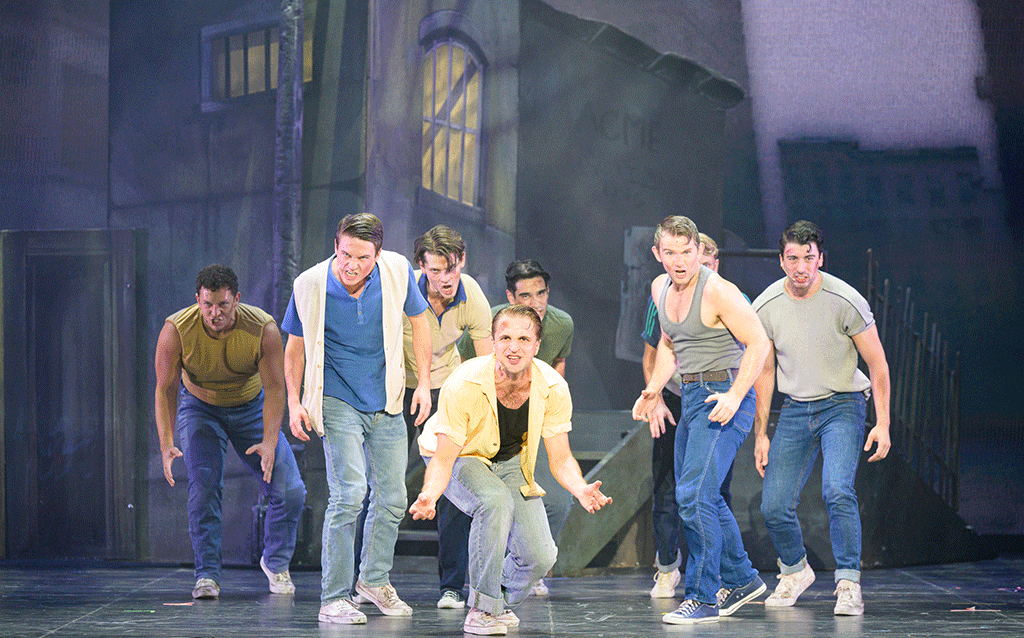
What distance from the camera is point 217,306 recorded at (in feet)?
15.0

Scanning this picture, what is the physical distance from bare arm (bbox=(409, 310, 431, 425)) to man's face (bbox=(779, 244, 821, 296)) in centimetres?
144

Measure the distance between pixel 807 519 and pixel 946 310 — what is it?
1516 millimetres

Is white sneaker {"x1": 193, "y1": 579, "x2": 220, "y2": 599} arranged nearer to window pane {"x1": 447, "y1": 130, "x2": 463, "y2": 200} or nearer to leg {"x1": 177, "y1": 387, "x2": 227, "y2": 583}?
leg {"x1": 177, "y1": 387, "x2": 227, "y2": 583}

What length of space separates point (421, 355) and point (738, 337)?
3.86 ft

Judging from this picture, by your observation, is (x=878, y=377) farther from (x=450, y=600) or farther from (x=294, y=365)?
(x=294, y=365)

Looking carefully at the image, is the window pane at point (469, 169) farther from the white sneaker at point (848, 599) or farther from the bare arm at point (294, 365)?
the white sneaker at point (848, 599)

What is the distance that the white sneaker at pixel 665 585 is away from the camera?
4.72 metres

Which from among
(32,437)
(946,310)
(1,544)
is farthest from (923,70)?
(1,544)

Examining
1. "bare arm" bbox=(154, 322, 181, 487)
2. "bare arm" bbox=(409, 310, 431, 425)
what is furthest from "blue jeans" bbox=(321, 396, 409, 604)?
"bare arm" bbox=(154, 322, 181, 487)

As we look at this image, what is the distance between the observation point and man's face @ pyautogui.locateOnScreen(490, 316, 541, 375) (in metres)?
3.48

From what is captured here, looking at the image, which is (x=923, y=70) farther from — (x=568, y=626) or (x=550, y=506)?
(x=568, y=626)

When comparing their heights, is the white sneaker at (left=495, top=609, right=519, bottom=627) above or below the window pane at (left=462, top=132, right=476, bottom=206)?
below

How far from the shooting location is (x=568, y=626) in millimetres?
3807

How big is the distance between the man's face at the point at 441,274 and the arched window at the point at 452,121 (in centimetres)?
209
